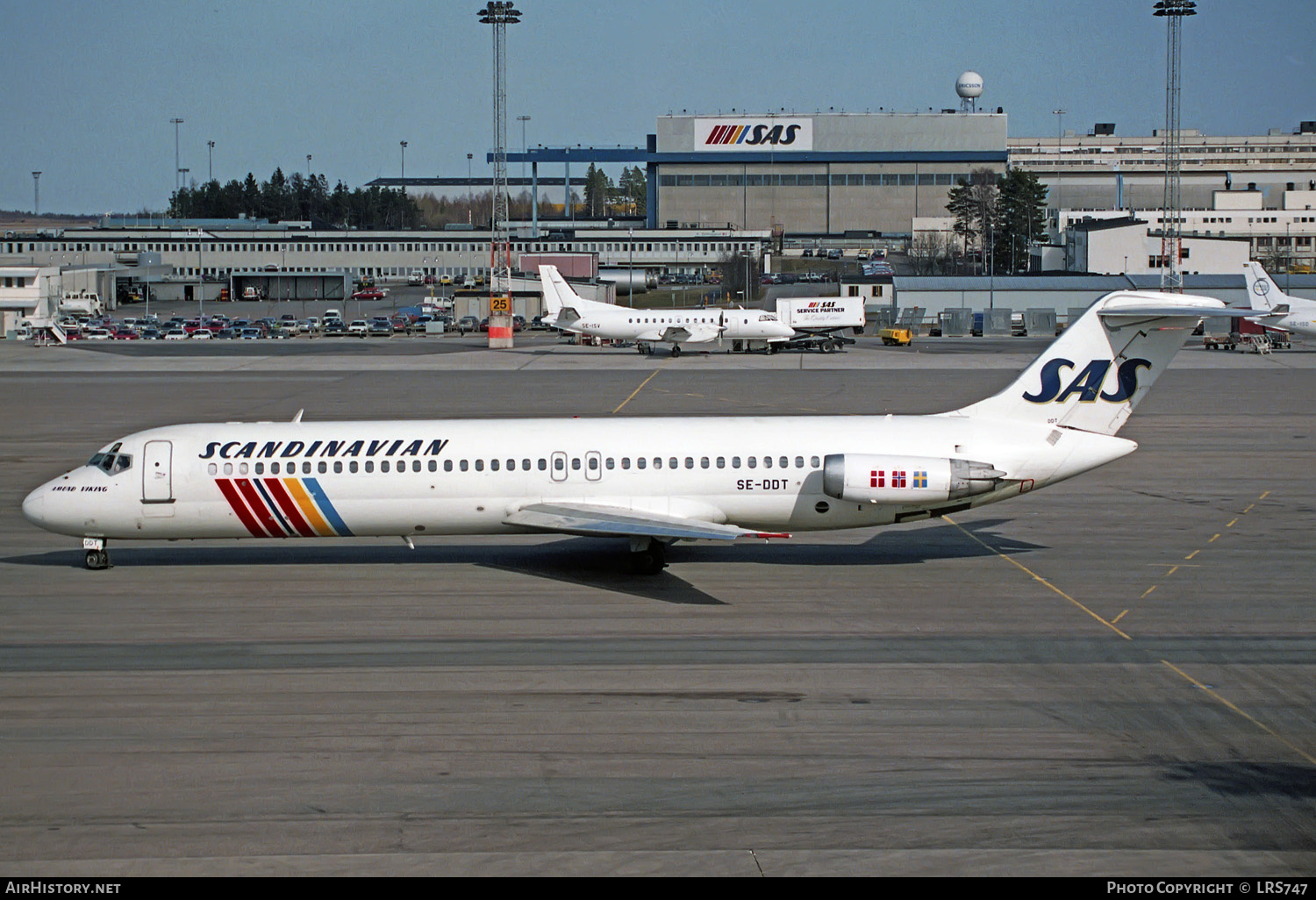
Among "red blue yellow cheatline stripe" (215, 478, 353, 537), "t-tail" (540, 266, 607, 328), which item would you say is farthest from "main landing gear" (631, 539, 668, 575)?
"t-tail" (540, 266, 607, 328)

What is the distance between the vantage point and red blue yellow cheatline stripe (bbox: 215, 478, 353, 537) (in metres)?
23.9

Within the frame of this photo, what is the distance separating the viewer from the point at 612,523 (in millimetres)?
22875

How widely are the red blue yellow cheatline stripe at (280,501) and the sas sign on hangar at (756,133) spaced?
159705 mm

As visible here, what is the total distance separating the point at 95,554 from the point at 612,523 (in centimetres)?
1084

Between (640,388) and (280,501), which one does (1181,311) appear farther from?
(640,388)

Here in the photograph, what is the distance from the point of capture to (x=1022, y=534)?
93.0 feet

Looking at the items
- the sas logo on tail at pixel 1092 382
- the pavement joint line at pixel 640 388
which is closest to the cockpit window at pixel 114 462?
the sas logo on tail at pixel 1092 382

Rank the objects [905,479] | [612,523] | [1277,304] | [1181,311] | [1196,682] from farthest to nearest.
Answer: [1277,304], [1181,311], [905,479], [612,523], [1196,682]

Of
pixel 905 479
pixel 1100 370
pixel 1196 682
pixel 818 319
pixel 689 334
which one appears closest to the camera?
pixel 1196 682

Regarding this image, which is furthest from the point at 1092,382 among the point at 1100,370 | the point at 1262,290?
the point at 1262,290

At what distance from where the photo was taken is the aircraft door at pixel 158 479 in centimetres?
2397

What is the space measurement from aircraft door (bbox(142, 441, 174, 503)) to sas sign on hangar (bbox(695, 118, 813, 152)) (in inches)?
6290

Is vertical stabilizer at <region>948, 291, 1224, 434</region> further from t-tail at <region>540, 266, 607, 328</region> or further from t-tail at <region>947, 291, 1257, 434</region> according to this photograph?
t-tail at <region>540, 266, 607, 328</region>

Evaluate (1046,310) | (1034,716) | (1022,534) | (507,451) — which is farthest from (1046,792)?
(1046,310)
